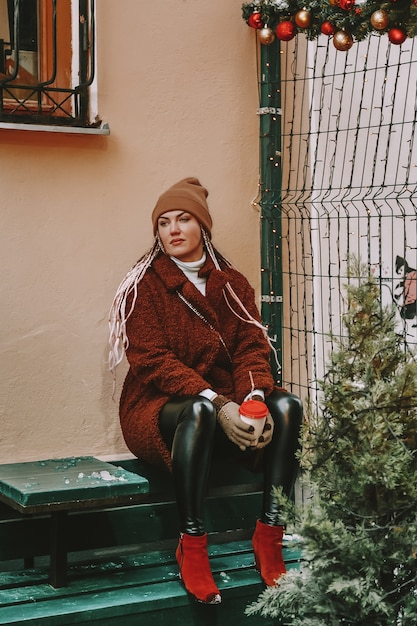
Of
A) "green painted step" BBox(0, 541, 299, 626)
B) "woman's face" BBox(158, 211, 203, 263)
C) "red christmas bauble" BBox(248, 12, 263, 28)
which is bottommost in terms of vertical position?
"green painted step" BBox(0, 541, 299, 626)

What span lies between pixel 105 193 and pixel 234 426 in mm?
1195

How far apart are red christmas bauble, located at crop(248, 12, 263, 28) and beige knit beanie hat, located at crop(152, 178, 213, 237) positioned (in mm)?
836

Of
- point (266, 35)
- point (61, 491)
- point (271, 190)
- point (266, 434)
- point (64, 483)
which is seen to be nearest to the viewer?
point (61, 491)

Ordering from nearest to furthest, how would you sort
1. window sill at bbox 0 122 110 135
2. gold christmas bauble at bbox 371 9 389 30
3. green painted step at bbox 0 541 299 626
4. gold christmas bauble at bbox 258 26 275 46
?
1. green painted step at bbox 0 541 299 626
2. gold christmas bauble at bbox 371 9 389 30
3. window sill at bbox 0 122 110 135
4. gold christmas bauble at bbox 258 26 275 46

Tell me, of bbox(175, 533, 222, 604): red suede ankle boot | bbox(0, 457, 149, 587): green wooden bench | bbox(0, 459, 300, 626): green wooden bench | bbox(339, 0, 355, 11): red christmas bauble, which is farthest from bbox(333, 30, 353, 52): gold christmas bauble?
bbox(175, 533, 222, 604): red suede ankle boot

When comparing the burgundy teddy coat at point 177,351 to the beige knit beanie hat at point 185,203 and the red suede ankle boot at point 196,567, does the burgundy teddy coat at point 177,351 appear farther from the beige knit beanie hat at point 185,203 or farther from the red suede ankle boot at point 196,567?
the red suede ankle boot at point 196,567

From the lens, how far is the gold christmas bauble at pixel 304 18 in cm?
373

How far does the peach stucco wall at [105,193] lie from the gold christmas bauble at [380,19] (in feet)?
2.70

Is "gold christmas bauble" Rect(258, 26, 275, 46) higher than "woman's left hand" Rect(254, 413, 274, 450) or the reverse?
higher

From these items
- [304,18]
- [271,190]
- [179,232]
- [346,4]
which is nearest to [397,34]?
[346,4]

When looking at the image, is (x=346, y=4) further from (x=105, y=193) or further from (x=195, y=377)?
(x=195, y=377)

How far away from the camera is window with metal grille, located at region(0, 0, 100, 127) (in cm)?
368

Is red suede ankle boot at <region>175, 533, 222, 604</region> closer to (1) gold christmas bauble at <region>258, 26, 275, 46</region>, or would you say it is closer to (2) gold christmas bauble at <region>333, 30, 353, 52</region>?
(2) gold christmas bauble at <region>333, 30, 353, 52</region>

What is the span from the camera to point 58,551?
3174 millimetres
